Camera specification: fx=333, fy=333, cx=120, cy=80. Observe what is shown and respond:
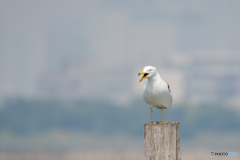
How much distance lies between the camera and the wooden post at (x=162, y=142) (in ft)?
26.8

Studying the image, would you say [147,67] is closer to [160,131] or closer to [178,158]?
[160,131]

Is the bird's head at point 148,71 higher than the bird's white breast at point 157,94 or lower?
higher

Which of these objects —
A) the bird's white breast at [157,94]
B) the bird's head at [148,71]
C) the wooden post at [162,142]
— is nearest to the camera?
the wooden post at [162,142]

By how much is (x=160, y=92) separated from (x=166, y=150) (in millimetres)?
2209

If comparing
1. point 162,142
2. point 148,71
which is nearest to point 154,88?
point 148,71

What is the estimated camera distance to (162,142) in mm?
8188

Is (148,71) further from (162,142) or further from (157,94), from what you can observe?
(162,142)

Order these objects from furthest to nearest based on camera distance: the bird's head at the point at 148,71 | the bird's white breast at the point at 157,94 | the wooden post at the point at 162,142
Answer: the bird's white breast at the point at 157,94
the bird's head at the point at 148,71
the wooden post at the point at 162,142

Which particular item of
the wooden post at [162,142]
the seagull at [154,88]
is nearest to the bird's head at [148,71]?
the seagull at [154,88]

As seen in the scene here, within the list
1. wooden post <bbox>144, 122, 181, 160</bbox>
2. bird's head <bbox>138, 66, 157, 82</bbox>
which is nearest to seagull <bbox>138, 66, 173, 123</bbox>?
bird's head <bbox>138, 66, 157, 82</bbox>

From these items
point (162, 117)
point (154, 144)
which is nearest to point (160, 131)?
point (154, 144)

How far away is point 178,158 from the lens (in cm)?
828

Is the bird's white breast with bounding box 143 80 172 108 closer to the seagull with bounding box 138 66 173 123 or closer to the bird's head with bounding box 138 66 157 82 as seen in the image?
the seagull with bounding box 138 66 173 123

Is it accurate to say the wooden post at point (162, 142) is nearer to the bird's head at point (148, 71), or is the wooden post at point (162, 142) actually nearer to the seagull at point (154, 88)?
the seagull at point (154, 88)
